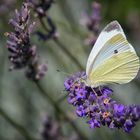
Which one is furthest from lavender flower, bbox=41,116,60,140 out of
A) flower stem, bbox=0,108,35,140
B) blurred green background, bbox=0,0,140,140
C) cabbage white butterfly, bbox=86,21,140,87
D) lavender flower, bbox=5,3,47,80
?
cabbage white butterfly, bbox=86,21,140,87

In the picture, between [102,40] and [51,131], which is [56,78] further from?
[102,40]

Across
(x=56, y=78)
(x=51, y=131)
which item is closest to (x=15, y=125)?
(x=51, y=131)

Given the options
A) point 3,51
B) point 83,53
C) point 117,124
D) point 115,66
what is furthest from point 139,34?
point 117,124

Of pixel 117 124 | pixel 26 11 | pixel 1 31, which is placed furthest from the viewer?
pixel 1 31

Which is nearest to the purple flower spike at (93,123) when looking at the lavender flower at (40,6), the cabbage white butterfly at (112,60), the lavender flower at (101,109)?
the lavender flower at (101,109)

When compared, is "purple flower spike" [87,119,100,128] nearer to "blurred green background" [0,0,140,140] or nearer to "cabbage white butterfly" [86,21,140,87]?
"cabbage white butterfly" [86,21,140,87]

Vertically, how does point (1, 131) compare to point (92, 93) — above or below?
below

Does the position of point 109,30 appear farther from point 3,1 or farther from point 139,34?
point 139,34

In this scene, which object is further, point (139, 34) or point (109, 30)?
point (139, 34)
